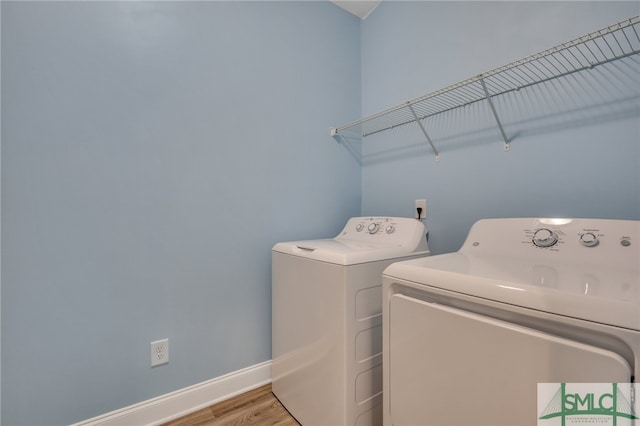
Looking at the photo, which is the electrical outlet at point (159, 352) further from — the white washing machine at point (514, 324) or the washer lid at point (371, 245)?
the white washing machine at point (514, 324)

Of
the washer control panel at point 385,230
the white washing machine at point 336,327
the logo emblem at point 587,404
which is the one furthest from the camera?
the washer control panel at point 385,230

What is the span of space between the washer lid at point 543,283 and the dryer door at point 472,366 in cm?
7

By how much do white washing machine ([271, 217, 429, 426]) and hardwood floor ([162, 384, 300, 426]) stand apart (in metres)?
0.06

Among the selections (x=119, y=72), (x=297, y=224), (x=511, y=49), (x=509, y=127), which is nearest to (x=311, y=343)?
(x=297, y=224)

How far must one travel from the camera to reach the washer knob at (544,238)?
0.93 m

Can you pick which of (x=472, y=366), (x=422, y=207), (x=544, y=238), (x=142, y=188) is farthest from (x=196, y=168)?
(x=544, y=238)

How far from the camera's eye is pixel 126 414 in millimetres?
1198

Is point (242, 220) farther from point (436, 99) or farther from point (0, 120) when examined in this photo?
point (436, 99)

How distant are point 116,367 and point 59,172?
0.84 m

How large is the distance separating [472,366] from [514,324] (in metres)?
0.15

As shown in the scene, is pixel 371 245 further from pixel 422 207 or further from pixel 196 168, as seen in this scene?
pixel 196 168

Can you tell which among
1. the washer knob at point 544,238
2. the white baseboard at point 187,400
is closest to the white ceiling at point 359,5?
the washer knob at point 544,238

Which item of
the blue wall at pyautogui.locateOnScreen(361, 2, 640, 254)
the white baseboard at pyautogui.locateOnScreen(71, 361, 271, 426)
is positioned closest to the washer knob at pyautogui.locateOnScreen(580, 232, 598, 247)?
the blue wall at pyautogui.locateOnScreen(361, 2, 640, 254)

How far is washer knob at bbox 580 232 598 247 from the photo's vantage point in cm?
86
